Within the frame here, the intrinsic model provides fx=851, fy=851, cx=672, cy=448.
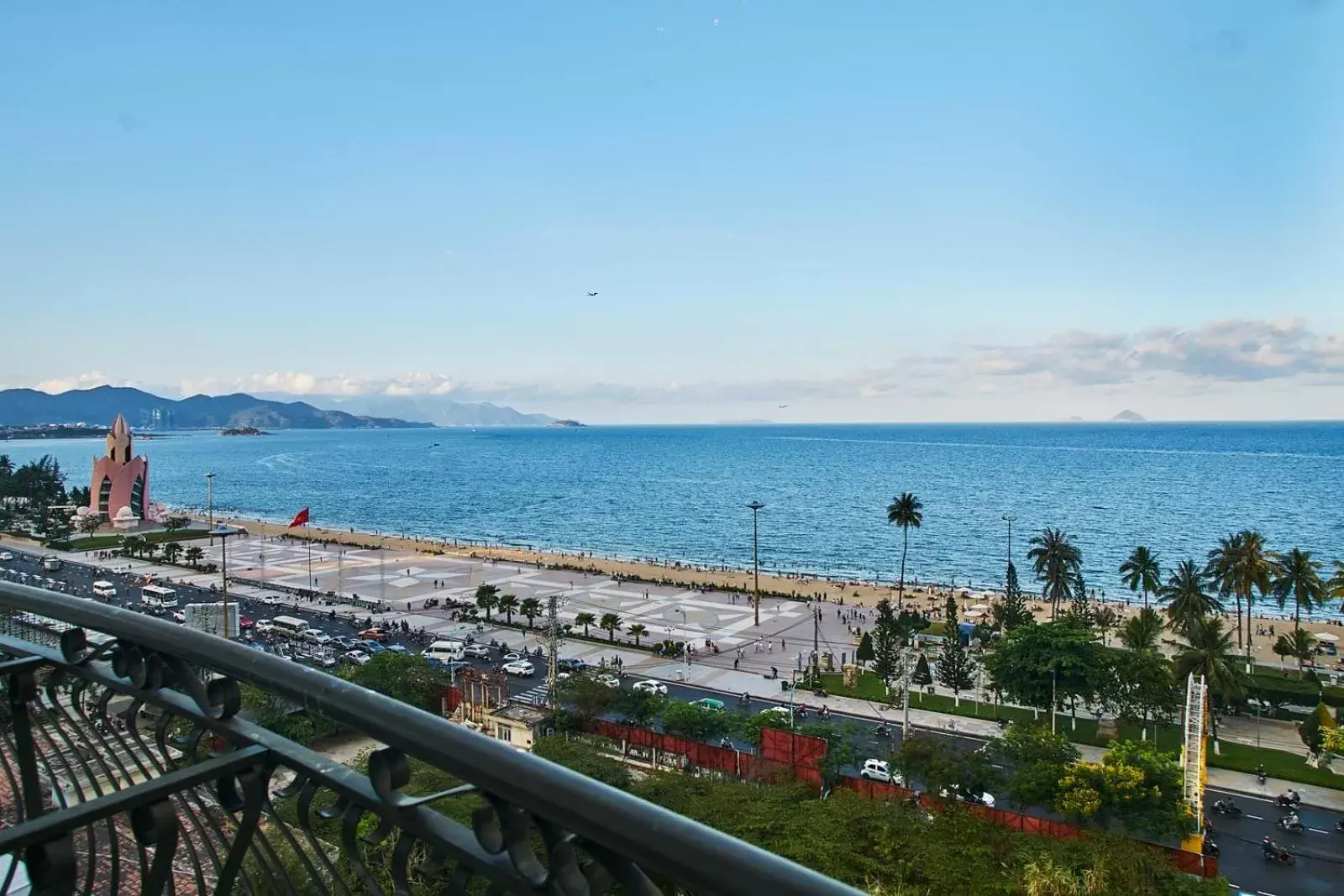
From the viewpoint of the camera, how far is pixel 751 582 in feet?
183

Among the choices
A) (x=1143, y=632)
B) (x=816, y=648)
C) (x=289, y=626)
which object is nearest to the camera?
(x=1143, y=632)

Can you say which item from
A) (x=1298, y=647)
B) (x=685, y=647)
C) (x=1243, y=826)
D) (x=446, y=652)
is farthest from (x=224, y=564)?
(x=1298, y=647)

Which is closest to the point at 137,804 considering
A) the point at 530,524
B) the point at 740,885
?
the point at 740,885

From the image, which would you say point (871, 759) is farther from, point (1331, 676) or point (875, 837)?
point (1331, 676)

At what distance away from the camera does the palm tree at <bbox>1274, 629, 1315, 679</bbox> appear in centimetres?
3212

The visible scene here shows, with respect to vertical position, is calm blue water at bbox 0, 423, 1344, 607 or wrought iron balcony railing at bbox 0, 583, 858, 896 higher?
wrought iron balcony railing at bbox 0, 583, 858, 896

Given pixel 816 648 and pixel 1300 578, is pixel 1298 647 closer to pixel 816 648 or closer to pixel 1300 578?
pixel 1300 578

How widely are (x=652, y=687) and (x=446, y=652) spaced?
1128 cm

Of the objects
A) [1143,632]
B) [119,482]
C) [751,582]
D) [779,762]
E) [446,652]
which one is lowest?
[751,582]

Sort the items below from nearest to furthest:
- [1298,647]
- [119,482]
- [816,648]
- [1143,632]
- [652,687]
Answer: [652,687]
[1143,632]
[1298,647]
[816,648]
[119,482]

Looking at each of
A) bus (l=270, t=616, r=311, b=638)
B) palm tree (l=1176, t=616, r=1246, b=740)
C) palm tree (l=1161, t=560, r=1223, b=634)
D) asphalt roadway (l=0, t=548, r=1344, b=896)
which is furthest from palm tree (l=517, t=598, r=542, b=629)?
palm tree (l=1161, t=560, r=1223, b=634)

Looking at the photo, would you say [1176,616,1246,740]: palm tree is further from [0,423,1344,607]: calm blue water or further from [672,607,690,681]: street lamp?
[0,423,1344,607]: calm blue water

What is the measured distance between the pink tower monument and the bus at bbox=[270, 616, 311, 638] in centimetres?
3996

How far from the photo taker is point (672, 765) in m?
21.5
